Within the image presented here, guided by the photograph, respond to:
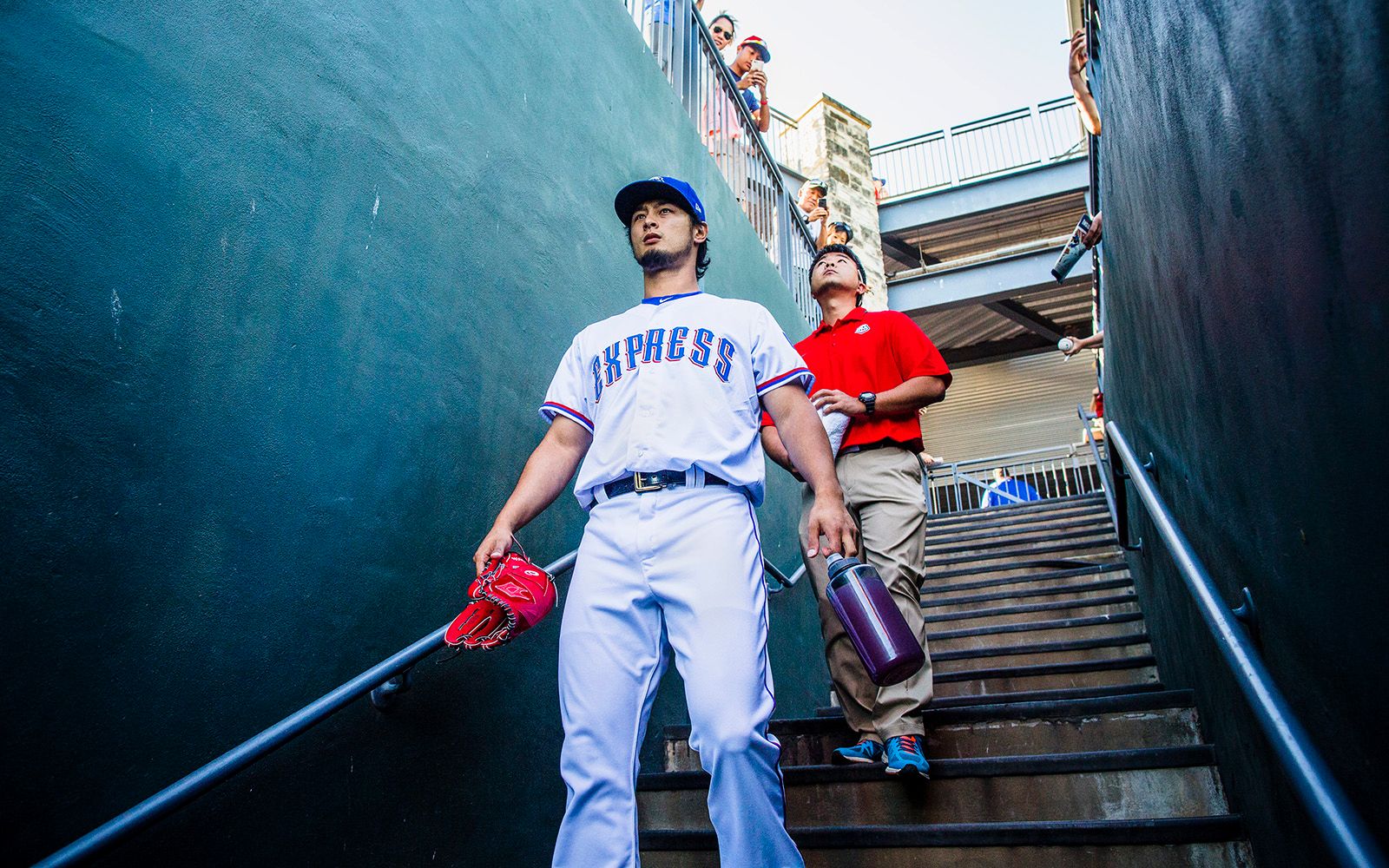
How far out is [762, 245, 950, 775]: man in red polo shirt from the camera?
2613 mm

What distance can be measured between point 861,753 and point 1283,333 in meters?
1.89

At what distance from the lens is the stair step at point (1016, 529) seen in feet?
21.0

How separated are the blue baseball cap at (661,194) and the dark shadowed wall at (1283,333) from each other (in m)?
1.12

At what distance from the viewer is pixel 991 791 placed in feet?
7.84

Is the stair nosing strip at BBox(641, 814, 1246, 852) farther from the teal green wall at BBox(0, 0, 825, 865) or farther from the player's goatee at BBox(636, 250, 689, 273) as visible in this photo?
the player's goatee at BBox(636, 250, 689, 273)

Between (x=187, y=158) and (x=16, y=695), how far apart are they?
1.01 metres

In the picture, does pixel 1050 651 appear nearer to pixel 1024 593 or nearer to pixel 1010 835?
pixel 1024 593

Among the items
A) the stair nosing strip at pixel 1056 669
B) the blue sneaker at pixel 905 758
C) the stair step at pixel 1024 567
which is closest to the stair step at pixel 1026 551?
the stair step at pixel 1024 567

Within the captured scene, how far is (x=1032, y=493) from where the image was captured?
453 inches

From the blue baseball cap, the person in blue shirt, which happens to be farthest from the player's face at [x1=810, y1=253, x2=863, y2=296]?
the person in blue shirt

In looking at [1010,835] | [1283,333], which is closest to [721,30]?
[1010,835]

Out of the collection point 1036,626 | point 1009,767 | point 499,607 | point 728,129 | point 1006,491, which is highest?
point 728,129

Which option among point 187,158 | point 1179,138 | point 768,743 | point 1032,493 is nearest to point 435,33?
point 187,158

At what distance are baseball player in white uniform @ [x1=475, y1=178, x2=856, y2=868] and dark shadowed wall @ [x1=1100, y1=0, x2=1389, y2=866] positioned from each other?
2.56ft
